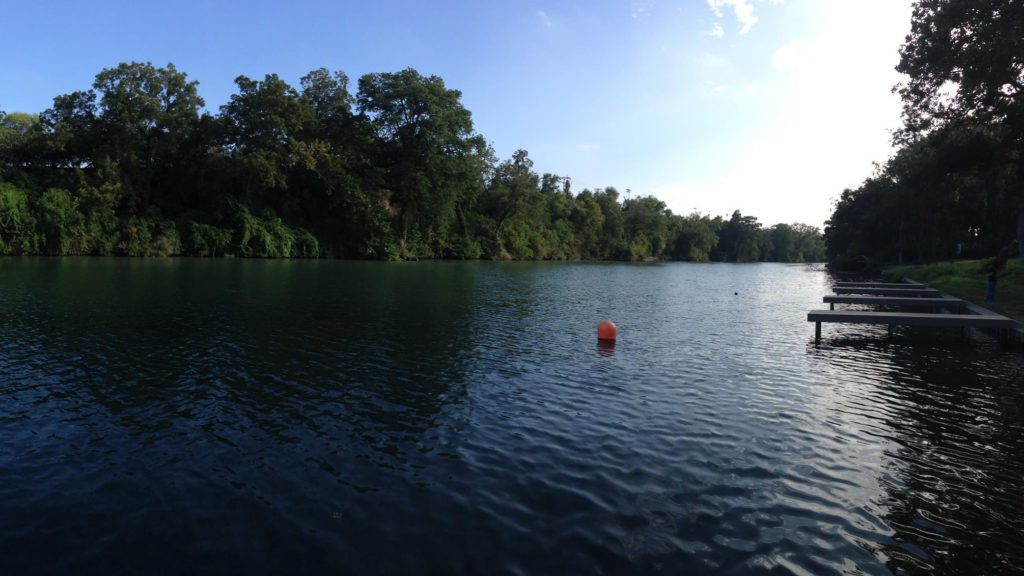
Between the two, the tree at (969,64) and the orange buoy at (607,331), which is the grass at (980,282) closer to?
the tree at (969,64)

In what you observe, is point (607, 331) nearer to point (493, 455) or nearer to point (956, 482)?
point (493, 455)

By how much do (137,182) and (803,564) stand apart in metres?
82.4

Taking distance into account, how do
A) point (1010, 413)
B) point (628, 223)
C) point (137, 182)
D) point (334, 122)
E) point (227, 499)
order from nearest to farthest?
point (227, 499), point (1010, 413), point (137, 182), point (334, 122), point (628, 223)

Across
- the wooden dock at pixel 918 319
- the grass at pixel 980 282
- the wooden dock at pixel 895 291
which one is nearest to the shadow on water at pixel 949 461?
the wooden dock at pixel 918 319

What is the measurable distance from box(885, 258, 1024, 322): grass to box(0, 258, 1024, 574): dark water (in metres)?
9.41

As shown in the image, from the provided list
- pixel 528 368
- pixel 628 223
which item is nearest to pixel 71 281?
pixel 528 368

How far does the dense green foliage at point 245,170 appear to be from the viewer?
64312 millimetres

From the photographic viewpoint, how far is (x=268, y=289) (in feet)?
111

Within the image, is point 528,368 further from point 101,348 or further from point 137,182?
point 137,182

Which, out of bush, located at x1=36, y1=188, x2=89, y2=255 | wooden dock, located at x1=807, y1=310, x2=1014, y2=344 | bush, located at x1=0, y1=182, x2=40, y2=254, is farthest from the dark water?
bush, located at x1=36, y1=188, x2=89, y2=255

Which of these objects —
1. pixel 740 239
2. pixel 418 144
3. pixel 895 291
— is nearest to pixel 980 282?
pixel 895 291

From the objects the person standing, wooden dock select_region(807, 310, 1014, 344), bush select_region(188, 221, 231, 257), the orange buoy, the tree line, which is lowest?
the orange buoy

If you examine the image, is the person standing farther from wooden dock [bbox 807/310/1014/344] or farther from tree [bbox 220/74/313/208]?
tree [bbox 220/74/313/208]

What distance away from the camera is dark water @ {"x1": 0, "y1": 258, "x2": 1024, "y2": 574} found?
6.33 metres
